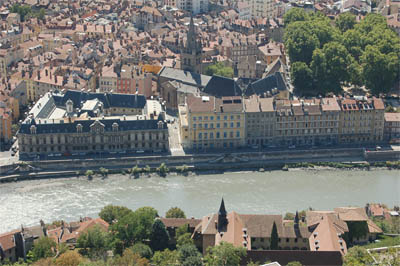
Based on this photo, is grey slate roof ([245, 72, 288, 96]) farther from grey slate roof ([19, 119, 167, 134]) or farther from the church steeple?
the church steeple

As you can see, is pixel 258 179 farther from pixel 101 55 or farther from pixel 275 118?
pixel 101 55

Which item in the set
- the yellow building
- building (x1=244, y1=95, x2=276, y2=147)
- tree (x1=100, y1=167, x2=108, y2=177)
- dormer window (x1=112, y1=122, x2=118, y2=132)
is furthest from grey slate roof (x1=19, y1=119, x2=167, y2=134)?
building (x1=244, y1=95, x2=276, y2=147)

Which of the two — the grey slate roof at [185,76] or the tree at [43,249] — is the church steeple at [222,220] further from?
the grey slate roof at [185,76]

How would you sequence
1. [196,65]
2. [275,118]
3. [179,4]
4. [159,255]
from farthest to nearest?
[179,4] → [196,65] → [275,118] → [159,255]

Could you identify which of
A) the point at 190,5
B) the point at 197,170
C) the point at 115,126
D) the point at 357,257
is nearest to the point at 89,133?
the point at 115,126

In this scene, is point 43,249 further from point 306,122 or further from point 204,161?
point 306,122

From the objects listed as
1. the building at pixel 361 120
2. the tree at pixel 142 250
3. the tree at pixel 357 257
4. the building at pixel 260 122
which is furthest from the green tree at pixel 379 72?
the tree at pixel 142 250

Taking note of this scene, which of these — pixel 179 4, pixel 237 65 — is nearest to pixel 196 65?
pixel 237 65
